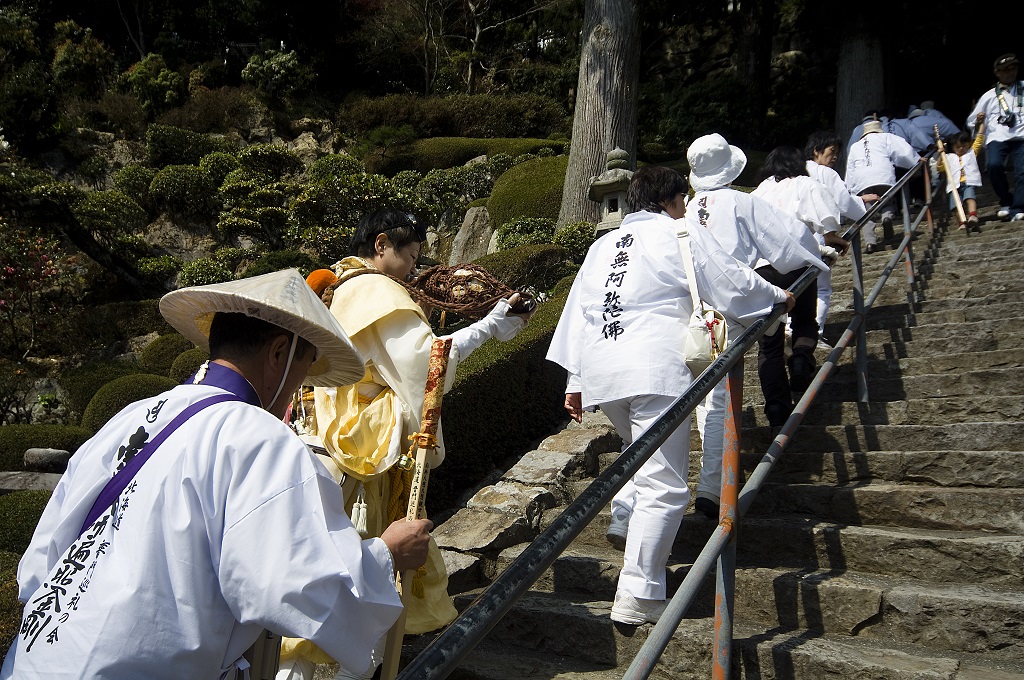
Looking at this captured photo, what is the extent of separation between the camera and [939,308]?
228 inches

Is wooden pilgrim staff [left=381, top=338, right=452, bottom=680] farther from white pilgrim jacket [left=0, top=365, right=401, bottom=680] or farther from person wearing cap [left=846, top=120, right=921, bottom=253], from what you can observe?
person wearing cap [left=846, top=120, right=921, bottom=253]

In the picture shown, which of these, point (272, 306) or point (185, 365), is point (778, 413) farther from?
point (185, 365)

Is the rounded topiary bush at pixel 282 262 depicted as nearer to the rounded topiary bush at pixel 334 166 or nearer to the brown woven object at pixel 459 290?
the rounded topiary bush at pixel 334 166

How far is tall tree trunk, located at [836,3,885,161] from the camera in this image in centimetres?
1362

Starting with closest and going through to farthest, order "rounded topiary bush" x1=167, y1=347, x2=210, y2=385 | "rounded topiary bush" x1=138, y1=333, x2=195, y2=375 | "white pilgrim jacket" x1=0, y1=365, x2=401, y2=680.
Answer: "white pilgrim jacket" x1=0, y1=365, x2=401, y2=680
"rounded topiary bush" x1=167, y1=347, x2=210, y2=385
"rounded topiary bush" x1=138, y1=333, x2=195, y2=375

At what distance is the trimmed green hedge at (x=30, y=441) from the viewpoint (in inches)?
293

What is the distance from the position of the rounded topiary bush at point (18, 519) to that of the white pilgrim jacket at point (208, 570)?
357 cm

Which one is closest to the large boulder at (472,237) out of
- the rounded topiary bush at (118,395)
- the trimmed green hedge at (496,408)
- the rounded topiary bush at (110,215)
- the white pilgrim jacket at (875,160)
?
the white pilgrim jacket at (875,160)

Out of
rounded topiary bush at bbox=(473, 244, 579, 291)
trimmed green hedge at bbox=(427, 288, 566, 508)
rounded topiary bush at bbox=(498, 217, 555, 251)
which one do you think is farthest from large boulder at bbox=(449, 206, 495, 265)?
trimmed green hedge at bbox=(427, 288, 566, 508)

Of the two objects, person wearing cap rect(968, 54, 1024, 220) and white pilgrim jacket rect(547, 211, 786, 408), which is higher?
person wearing cap rect(968, 54, 1024, 220)

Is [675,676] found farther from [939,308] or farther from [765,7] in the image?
[765,7]

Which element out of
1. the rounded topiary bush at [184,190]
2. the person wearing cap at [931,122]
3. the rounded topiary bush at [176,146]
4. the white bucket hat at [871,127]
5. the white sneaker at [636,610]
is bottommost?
the white sneaker at [636,610]

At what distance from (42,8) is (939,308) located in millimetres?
27190

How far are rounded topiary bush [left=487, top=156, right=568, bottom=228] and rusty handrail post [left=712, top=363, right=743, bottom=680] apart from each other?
9380 mm
